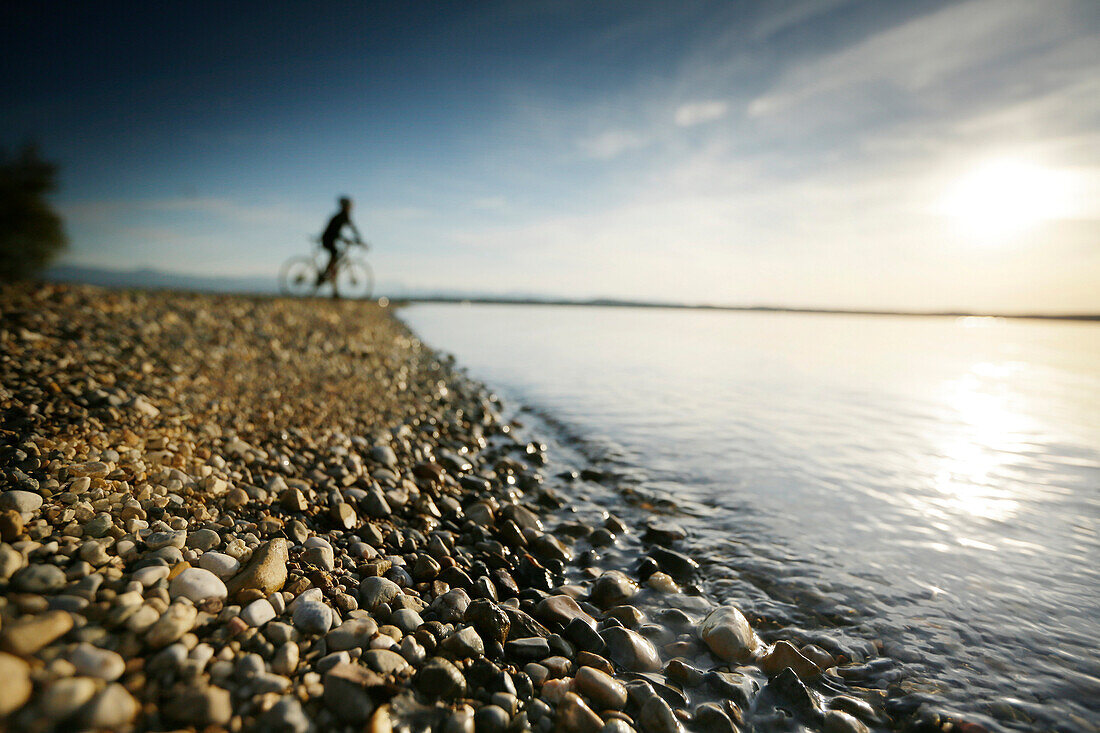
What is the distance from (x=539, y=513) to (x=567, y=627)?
1.97 meters

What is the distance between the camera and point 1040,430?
10266 millimetres

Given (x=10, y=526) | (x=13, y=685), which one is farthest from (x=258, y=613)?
(x=10, y=526)

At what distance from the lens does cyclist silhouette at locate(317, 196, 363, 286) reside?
16294 millimetres

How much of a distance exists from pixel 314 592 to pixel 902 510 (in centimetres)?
618

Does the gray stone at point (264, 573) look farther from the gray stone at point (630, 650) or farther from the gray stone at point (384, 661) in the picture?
the gray stone at point (630, 650)

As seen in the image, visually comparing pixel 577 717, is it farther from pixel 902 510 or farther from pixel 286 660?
pixel 902 510

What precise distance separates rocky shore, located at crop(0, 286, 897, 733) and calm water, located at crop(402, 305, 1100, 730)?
0.70 m

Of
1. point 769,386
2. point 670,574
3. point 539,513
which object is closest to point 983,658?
point 670,574

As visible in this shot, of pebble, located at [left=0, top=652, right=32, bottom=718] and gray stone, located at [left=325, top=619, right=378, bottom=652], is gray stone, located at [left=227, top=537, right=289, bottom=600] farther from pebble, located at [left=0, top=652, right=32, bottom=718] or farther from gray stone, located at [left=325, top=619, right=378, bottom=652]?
pebble, located at [left=0, top=652, right=32, bottom=718]

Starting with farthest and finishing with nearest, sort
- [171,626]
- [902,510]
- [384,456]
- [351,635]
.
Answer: [902,510], [384,456], [351,635], [171,626]

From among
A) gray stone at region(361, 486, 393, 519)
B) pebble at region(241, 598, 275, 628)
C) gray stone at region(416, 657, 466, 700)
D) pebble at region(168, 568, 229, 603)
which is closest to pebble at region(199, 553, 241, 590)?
pebble at region(168, 568, 229, 603)

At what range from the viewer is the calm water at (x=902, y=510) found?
317 centimetres

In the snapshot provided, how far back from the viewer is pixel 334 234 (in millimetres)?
17156

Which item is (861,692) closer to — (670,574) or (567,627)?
(670,574)
